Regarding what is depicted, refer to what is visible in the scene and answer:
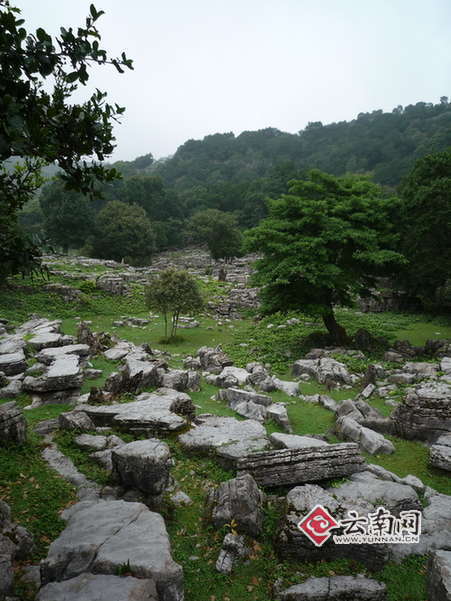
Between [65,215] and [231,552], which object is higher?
[65,215]

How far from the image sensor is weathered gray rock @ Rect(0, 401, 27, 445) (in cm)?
665

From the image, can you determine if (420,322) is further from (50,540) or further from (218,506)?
(50,540)

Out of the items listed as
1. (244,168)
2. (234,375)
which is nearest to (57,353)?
(234,375)

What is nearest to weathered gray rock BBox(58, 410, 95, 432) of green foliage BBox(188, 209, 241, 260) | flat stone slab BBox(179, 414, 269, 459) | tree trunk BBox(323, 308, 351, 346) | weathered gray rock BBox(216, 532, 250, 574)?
flat stone slab BBox(179, 414, 269, 459)

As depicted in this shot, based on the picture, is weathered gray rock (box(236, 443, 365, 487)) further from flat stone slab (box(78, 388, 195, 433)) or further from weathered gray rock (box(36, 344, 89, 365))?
weathered gray rock (box(36, 344, 89, 365))

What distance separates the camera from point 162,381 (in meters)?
10.9

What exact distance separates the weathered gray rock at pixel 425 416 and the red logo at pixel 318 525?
4.54 meters

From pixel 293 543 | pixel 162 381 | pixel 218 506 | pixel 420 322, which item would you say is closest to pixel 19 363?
pixel 162 381

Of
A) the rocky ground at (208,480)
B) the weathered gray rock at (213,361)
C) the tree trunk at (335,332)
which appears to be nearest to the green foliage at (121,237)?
the weathered gray rock at (213,361)

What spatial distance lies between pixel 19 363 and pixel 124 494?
293 inches

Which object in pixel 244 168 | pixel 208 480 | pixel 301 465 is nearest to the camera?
pixel 301 465

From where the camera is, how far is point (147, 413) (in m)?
8.09

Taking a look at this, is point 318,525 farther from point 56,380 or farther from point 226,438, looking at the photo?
point 56,380

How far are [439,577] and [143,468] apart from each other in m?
4.02
